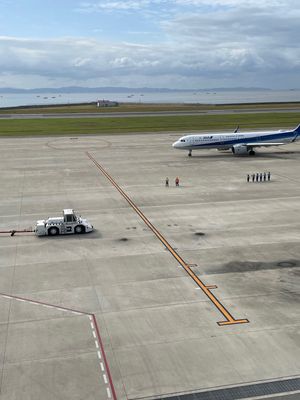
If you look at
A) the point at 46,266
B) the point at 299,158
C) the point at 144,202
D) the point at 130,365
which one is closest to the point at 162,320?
the point at 130,365

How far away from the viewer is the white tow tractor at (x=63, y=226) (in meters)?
35.7

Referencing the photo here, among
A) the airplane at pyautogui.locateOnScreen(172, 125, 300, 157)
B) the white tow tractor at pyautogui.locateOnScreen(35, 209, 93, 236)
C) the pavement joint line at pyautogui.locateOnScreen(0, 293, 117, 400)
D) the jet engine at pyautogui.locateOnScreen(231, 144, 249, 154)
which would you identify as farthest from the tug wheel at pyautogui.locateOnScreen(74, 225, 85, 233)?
the jet engine at pyautogui.locateOnScreen(231, 144, 249, 154)

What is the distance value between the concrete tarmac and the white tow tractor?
1033mm

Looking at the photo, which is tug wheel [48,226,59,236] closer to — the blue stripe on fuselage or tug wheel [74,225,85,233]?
tug wheel [74,225,85,233]

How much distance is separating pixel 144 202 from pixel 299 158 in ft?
127

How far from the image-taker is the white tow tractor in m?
35.7

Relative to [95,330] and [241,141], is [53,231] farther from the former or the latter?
[241,141]

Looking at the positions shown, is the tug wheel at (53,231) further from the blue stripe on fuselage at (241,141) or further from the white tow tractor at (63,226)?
the blue stripe on fuselage at (241,141)

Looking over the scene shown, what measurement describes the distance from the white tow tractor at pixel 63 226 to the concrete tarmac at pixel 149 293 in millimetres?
1033

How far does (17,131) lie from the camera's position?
11581 centimetres

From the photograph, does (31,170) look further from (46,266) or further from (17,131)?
(17,131)

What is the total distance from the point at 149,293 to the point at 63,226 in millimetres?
13452

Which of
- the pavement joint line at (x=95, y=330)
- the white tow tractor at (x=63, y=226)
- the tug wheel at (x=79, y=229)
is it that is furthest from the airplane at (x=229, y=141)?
the pavement joint line at (x=95, y=330)

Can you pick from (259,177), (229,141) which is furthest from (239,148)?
(259,177)
